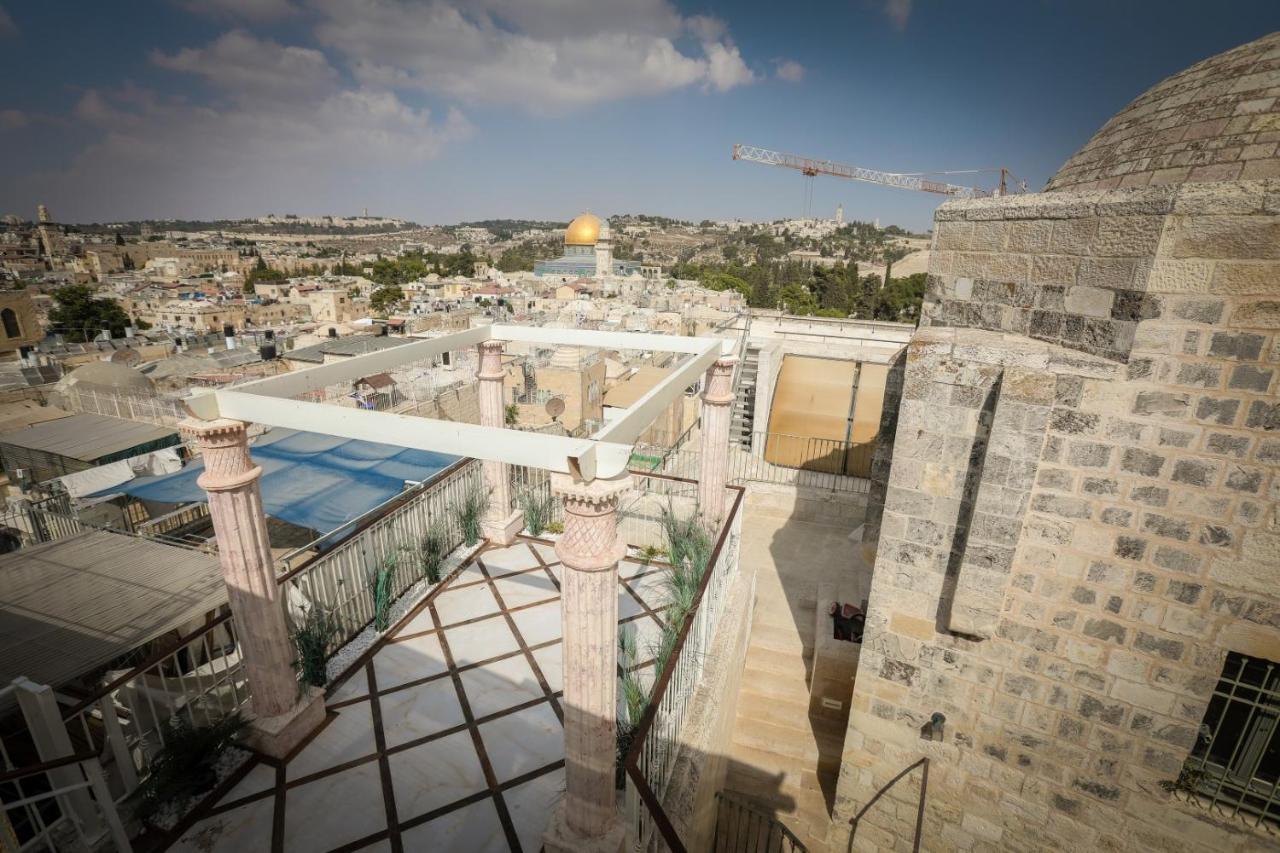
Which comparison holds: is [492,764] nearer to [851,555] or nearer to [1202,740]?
[1202,740]

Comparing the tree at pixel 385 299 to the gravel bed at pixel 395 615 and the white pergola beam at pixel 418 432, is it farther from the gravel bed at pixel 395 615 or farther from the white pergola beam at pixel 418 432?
the white pergola beam at pixel 418 432

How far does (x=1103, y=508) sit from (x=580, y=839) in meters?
3.83

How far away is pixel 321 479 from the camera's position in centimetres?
938

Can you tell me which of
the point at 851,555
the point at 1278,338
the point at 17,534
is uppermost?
the point at 1278,338

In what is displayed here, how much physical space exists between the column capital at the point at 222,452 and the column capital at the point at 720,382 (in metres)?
4.09

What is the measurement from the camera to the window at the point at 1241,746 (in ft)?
11.9

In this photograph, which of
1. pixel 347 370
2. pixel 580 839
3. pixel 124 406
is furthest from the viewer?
pixel 124 406

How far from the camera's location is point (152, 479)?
10508 mm

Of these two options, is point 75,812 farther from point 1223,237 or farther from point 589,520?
point 1223,237

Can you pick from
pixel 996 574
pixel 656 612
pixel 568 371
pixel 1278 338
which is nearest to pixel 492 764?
pixel 656 612

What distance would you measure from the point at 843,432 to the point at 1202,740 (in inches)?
332

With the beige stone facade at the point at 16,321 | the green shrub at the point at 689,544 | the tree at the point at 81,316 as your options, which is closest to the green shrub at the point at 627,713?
the green shrub at the point at 689,544

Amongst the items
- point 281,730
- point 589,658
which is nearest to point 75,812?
point 281,730

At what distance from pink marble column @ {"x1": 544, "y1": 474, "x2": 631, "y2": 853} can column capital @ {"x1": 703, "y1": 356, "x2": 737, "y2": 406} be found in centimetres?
315
